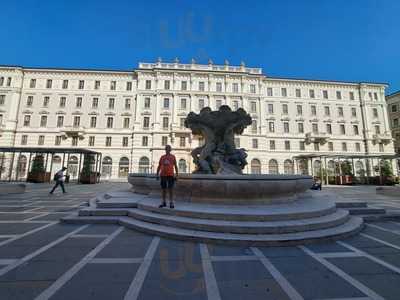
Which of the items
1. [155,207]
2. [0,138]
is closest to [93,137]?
[0,138]

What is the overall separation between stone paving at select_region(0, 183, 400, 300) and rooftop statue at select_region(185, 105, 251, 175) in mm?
5150

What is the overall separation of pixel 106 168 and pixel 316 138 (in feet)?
131

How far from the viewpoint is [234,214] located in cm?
455

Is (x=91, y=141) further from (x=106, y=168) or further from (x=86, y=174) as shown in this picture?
(x=86, y=174)

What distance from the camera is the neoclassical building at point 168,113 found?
110 feet

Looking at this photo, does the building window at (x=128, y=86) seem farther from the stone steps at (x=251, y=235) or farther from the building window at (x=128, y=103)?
the stone steps at (x=251, y=235)

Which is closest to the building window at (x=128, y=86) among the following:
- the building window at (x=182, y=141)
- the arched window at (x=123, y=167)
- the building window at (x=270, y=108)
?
the arched window at (x=123, y=167)

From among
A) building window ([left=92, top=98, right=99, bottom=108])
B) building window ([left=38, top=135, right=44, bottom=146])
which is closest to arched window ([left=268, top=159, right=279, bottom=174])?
building window ([left=92, top=98, right=99, bottom=108])

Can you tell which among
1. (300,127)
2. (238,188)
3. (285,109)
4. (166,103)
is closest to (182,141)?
(166,103)

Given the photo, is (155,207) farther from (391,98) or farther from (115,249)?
(391,98)

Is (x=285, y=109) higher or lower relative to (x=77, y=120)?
higher

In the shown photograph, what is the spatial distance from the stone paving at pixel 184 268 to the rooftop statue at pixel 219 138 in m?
5.15

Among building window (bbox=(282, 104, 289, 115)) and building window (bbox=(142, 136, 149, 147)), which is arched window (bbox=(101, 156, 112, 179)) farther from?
building window (bbox=(282, 104, 289, 115))

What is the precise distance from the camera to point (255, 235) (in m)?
4.07
